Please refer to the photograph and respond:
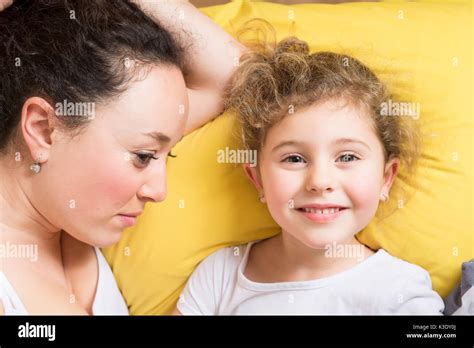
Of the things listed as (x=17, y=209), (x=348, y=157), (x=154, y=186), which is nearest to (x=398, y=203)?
(x=348, y=157)

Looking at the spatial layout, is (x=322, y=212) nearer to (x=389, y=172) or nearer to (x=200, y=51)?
(x=389, y=172)

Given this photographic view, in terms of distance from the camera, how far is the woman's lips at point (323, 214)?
3.81 ft

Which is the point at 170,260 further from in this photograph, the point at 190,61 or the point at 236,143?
the point at 190,61

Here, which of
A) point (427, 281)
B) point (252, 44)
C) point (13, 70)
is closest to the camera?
point (13, 70)

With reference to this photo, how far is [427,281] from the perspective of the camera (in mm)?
1249

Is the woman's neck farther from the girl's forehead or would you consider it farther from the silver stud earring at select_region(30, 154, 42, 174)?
the girl's forehead

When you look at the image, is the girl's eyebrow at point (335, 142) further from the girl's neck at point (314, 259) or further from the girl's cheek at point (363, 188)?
the girl's neck at point (314, 259)

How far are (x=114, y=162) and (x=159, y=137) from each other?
0.09m

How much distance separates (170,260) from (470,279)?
1.81ft

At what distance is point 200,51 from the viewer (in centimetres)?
128

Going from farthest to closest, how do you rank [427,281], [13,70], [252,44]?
[252,44] → [427,281] → [13,70]

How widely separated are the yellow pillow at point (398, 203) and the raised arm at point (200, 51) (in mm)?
49
